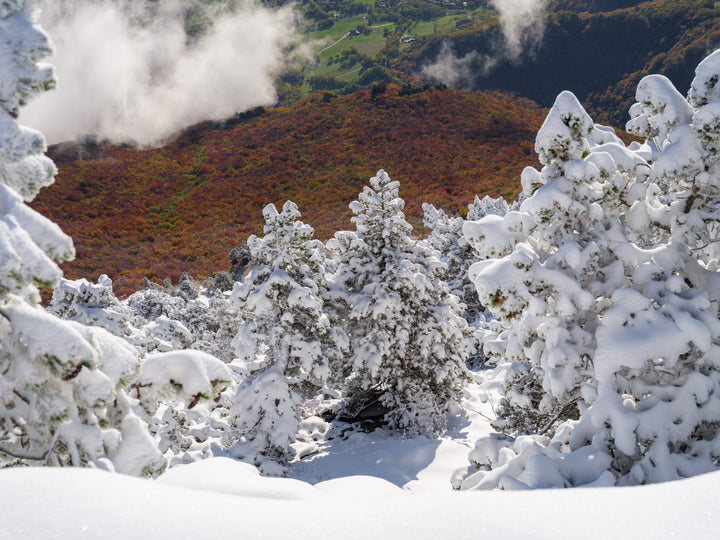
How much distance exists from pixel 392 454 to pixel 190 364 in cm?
988

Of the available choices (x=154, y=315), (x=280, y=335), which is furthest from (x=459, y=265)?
(x=154, y=315)

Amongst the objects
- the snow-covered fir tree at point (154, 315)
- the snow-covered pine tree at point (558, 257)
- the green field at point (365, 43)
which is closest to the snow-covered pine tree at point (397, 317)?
the snow-covered fir tree at point (154, 315)

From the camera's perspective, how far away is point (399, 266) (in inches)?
511

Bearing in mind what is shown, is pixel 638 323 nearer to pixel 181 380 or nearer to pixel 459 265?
pixel 181 380

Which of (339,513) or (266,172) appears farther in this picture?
(266,172)

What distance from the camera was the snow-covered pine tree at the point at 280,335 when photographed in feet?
36.7

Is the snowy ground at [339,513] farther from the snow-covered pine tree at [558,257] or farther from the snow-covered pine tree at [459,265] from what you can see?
the snow-covered pine tree at [459,265]

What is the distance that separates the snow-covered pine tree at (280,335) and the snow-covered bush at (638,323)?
21.0ft

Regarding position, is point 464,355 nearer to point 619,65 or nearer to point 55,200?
point 55,200

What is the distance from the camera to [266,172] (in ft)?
228

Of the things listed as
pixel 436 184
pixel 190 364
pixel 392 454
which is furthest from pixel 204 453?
pixel 436 184

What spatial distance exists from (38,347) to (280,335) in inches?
356

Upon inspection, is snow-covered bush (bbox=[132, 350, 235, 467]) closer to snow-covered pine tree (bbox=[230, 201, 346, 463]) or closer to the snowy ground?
the snowy ground

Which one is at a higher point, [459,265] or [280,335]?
[459,265]
